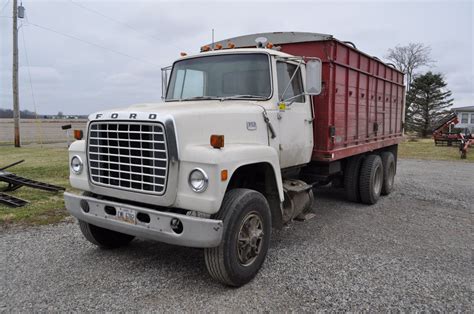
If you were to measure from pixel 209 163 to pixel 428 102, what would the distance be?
41.5 m

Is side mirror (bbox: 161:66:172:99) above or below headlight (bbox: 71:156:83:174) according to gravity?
above

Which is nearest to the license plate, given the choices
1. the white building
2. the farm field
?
the farm field

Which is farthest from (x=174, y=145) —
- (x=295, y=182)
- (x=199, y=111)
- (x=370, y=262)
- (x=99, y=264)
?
(x=370, y=262)

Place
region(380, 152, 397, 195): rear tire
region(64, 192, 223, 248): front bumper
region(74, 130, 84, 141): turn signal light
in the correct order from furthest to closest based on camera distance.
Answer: region(380, 152, 397, 195): rear tire < region(74, 130, 84, 141): turn signal light < region(64, 192, 223, 248): front bumper

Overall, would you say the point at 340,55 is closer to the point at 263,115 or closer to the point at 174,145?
the point at 263,115

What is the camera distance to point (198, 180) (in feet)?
11.1


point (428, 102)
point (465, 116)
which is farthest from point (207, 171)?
point (465, 116)

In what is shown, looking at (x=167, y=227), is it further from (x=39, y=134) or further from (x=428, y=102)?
(x=428, y=102)

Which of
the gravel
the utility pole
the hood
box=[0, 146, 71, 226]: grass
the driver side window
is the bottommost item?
the gravel

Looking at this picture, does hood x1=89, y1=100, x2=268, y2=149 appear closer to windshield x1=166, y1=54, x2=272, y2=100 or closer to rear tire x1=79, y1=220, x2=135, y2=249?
windshield x1=166, y1=54, x2=272, y2=100

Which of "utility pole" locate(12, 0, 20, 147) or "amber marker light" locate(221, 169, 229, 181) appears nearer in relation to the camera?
"amber marker light" locate(221, 169, 229, 181)

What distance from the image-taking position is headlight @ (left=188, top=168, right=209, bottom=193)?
132 inches

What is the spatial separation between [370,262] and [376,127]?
4025 mm

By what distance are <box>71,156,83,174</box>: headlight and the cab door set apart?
7.81 ft
